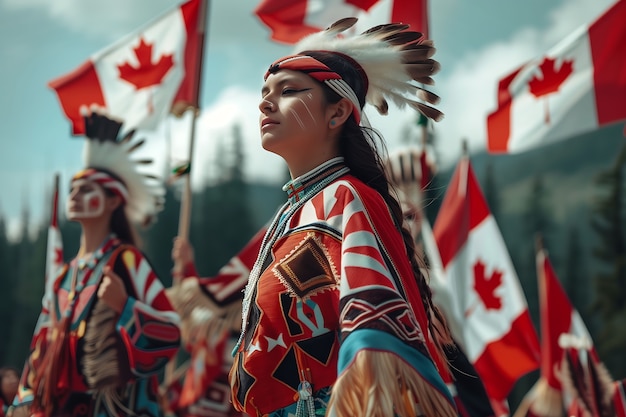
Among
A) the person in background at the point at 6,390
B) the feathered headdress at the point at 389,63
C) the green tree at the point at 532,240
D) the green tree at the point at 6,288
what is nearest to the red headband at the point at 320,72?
the feathered headdress at the point at 389,63

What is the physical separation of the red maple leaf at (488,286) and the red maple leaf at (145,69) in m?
3.12

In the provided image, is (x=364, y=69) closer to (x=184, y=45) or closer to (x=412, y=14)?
(x=412, y=14)

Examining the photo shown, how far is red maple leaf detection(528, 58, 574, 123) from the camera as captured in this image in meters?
6.41

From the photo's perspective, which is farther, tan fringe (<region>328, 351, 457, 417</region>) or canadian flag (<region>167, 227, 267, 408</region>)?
canadian flag (<region>167, 227, 267, 408</region>)

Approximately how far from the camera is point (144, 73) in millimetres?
7375

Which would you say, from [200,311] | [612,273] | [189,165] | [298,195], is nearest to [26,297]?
[612,273]

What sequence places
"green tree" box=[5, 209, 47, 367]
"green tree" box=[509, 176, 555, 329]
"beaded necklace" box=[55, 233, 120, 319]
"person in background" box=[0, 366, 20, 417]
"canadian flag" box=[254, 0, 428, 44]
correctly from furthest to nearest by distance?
1. "green tree" box=[509, 176, 555, 329]
2. "green tree" box=[5, 209, 47, 367]
3. "canadian flag" box=[254, 0, 428, 44]
4. "person in background" box=[0, 366, 20, 417]
5. "beaded necklace" box=[55, 233, 120, 319]

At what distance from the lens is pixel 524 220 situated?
33125 millimetres

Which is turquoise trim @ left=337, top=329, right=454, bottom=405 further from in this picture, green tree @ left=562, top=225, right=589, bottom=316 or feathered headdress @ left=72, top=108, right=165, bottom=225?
green tree @ left=562, top=225, right=589, bottom=316

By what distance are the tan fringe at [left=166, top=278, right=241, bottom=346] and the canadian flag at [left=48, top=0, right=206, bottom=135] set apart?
155 cm

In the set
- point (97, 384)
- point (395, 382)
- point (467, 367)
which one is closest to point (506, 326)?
point (97, 384)

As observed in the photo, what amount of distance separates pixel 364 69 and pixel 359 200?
556 millimetres

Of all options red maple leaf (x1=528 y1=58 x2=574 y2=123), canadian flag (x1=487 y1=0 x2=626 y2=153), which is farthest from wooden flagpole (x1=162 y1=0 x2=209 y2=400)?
red maple leaf (x1=528 y1=58 x2=574 y2=123)

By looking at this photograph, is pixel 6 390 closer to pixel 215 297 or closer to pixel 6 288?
pixel 215 297
